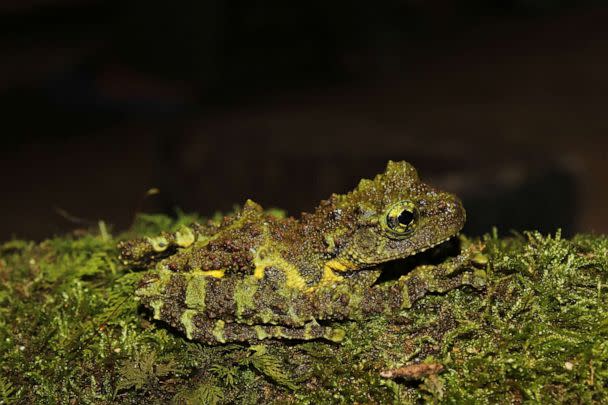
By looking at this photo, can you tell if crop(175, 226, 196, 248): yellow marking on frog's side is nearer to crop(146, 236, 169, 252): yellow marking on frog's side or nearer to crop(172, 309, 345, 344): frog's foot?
crop(146, 236, 169, 252): yellow marking on frog's side

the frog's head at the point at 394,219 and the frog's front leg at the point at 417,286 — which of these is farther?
the frog's head at the point at 394,219

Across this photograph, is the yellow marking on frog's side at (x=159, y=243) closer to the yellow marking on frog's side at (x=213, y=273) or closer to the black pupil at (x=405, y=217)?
the yellow marking on frog's side at (x=213, y=273)

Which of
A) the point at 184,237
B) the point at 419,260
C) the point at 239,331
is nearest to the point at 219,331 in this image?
the point at 239,331

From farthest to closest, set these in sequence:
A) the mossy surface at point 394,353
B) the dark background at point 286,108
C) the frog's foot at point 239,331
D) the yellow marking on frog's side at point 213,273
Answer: the dark background at point 286,108
the yellow marking on frog's side at point 213,273
the frog's foot at point 239,331
the mossy surface at point 394,353

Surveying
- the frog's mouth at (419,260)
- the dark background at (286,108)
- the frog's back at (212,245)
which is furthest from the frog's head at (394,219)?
the dark background at (286,108)

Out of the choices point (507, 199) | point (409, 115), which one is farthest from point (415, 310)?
point (409, 115)

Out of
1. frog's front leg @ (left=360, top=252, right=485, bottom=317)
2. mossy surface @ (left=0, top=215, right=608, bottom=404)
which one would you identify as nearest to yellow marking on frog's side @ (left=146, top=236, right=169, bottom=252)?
mossy surface @ (left=0, top=215, right=608, bottom=404)

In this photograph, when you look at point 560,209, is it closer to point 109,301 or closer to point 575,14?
point 109,301
